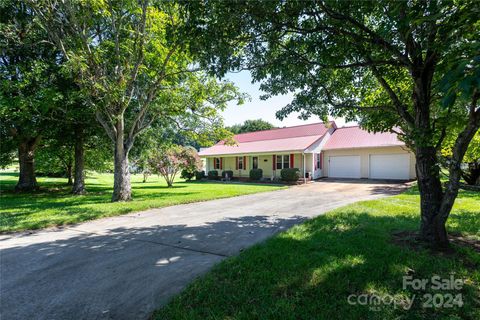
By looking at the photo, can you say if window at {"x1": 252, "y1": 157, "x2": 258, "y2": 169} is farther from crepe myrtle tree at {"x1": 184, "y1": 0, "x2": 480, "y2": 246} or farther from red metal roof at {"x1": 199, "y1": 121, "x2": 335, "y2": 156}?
crepe myrtle tree at {"x1": 184, "y1": 0, "x2": 480, "y2": 246}

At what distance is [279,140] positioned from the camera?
25.6 m

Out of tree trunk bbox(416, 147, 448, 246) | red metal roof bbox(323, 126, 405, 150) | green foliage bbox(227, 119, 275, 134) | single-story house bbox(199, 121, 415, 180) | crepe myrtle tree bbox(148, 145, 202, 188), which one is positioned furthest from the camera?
green foliage bbox(227, 119, 275, 134)

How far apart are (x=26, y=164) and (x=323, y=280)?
732 inches

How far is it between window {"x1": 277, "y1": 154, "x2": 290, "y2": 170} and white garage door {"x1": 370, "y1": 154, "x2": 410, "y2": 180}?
6727mm

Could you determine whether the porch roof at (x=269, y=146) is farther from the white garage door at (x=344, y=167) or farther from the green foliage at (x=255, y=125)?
the green foliage at (x=255, y=125)

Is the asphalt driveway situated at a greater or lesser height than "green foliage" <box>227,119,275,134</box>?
lesser

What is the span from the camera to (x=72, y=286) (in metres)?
3.46

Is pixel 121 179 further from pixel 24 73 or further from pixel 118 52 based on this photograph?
pixel 24 73

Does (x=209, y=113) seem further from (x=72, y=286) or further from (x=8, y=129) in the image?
(x=8, y=129)

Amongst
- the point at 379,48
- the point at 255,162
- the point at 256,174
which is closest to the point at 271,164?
Answer: the point at 256,174

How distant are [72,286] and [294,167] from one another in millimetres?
19778

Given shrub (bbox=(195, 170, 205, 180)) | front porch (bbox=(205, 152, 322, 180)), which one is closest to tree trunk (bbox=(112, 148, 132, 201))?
front porch (bbox=(205, 152, 322, 180))

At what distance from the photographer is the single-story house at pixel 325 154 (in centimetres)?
1967

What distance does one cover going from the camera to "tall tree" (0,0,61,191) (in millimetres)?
10711
